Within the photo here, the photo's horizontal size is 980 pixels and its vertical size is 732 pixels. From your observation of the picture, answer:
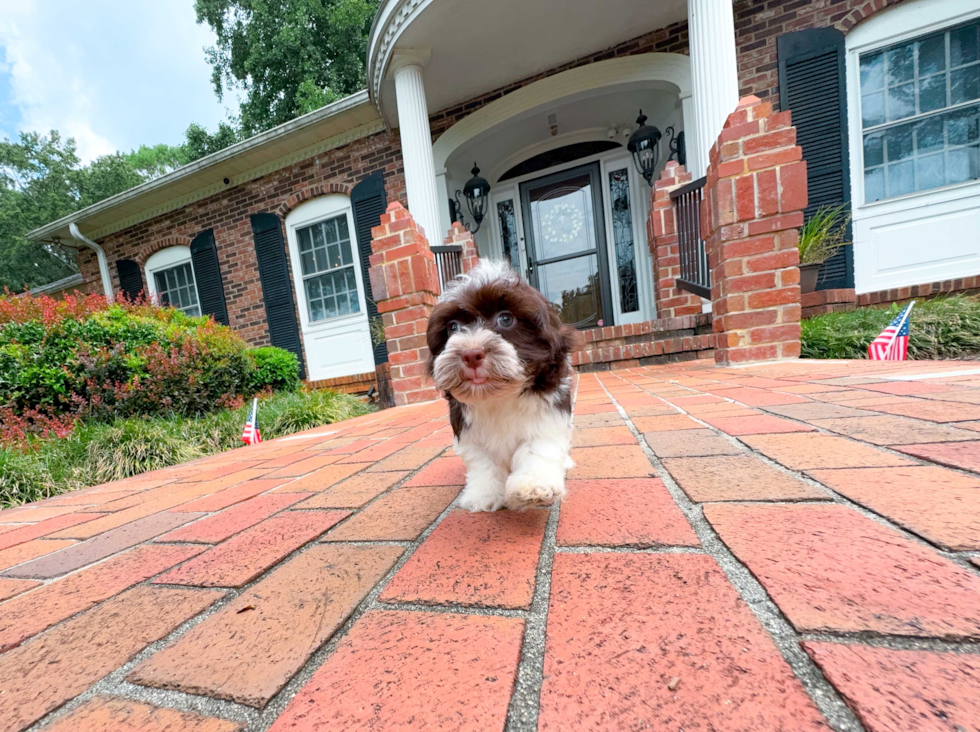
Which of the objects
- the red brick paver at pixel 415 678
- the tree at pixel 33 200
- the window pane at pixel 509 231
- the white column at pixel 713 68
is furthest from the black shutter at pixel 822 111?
the tree at pixel 33 200

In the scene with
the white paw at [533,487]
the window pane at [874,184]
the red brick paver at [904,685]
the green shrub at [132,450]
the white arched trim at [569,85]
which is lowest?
the green shrub at [132,450]

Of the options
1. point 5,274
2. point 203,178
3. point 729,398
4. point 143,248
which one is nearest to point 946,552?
point 729,398

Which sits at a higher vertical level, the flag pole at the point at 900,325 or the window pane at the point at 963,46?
the window pane at the point at 963,46

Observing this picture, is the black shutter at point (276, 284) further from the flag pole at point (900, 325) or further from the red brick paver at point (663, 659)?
the flag pole at point (900, 325)

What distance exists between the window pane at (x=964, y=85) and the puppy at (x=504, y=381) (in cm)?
799

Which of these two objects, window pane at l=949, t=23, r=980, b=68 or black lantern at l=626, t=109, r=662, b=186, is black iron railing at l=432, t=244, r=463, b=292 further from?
window pane at l=949, t=23, r=980, b=68

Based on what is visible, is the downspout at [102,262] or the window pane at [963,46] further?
the downspout at [102,262]

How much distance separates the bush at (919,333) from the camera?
13.1 ft

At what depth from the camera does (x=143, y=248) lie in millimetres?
9508

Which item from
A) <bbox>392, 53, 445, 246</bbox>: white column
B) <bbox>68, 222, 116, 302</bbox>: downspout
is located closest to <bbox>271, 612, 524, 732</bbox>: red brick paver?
<bbox>392, 53, 445, 246</bbox>: white column

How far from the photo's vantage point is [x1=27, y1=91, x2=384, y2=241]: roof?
731 cm

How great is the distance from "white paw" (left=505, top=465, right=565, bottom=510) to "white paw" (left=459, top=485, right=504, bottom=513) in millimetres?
162

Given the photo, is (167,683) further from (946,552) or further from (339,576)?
(946,552)

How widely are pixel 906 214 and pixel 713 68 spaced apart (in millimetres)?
3625
